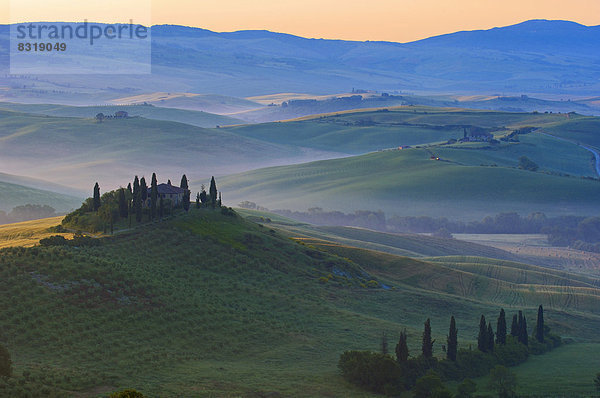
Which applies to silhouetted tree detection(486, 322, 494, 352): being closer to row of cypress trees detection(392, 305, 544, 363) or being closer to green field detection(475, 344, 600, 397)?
row of cypress trees detection(392, 305, 544, 363)

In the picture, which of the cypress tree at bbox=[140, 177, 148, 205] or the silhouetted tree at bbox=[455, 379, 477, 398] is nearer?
the silhouetted tree at bbox=[455, 379, 477, 398]

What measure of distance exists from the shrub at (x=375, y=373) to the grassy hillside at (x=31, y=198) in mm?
132858

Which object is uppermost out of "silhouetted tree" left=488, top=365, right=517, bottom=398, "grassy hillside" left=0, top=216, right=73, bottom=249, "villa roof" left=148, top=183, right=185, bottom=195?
"villa roof" left=148, top=183, right=185, bottom=195

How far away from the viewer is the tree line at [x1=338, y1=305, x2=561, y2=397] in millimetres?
48438

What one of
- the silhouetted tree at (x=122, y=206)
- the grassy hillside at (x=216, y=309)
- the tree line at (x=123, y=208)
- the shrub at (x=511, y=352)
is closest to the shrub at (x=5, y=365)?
the grassy hillside at (x=216, y=309)

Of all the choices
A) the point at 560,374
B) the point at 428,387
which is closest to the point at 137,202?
the point at 428,387

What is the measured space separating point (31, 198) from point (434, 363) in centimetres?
14430

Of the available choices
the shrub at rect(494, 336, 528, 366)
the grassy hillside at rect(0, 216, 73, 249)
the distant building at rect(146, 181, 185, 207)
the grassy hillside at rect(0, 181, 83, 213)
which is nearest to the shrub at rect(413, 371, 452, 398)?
the shrub at rect(494, 336, 528, 366)

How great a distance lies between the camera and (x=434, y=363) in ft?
173

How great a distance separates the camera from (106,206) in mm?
76938

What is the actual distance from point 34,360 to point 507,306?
52583 millimetres

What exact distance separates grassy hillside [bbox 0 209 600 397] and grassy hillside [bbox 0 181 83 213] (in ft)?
332

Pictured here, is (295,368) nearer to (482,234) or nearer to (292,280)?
(292,280)

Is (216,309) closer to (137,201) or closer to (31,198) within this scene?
(137,201)
